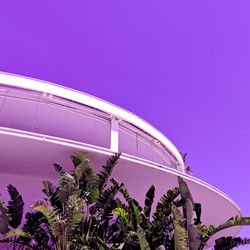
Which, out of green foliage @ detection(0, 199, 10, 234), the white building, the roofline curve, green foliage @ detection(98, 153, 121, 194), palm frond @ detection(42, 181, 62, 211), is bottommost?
green foliage @ detection(0, 199, 10, 234)

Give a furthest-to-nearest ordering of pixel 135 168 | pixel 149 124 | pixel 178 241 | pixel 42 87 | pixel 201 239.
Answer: pixel 149 124 < pixel 42 87 < pixel 135 168 < pixel 201 239 < pixel 178 241

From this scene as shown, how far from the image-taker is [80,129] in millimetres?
12000

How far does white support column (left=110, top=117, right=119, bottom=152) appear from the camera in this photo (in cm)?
1153

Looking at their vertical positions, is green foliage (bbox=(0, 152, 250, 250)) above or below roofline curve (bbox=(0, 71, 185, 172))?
below

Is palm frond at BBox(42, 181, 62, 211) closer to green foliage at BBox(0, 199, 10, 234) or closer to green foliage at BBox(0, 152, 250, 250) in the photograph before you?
green foliage at BBox(0, 152, 250, 250)

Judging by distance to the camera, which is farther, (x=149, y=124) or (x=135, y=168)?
(x=149, y=124)

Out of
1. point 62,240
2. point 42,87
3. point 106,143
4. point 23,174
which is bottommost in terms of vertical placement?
point 62,240

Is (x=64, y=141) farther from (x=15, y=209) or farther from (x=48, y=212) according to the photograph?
(x=15, y=209)

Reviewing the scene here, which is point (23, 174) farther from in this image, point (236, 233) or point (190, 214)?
point (236, 233)

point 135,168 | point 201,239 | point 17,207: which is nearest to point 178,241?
point 201,239

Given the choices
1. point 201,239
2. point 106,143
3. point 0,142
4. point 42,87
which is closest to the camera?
point 201,239

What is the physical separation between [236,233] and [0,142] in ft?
50.0

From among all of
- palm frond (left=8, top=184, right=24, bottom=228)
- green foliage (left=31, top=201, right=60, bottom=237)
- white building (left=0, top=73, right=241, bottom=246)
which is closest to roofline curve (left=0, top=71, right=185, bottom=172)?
white building (left=0, top=73, right=241, bottom=246)

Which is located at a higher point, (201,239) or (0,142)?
(0,142)
